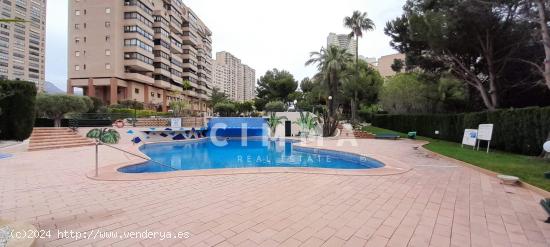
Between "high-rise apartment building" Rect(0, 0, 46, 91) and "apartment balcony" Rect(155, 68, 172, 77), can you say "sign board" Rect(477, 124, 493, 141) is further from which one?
"high-rise apartment building" Rect(0, 0, 46, 91)

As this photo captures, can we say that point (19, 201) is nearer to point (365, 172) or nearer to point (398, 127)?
point (365, 172)

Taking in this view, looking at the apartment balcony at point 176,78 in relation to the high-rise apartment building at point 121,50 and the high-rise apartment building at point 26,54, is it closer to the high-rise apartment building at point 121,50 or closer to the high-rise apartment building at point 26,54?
the high-rise apartment building at point 121,50

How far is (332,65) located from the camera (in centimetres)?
2744

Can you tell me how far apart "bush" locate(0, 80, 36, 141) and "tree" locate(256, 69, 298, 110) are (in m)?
35.7

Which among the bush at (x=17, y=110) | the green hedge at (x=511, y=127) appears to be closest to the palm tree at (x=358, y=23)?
the green hedge at (x=511, y=127)

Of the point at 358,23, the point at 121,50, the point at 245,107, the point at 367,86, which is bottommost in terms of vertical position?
the point at 245,107

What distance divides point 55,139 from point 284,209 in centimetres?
1531

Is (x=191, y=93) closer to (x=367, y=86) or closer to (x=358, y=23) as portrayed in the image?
(x=367, y=86)

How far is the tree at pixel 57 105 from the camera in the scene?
1820 centimetres

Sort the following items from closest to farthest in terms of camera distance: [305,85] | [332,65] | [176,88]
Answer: [332,65], [305,85], [176,88]

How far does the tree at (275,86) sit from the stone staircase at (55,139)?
32941 millimetres

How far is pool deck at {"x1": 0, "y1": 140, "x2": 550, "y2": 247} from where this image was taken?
3.07m

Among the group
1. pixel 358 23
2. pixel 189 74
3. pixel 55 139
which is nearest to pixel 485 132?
pixel 55 139

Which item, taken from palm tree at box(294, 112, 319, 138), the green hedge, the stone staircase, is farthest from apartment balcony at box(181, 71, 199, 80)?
the green hedge
